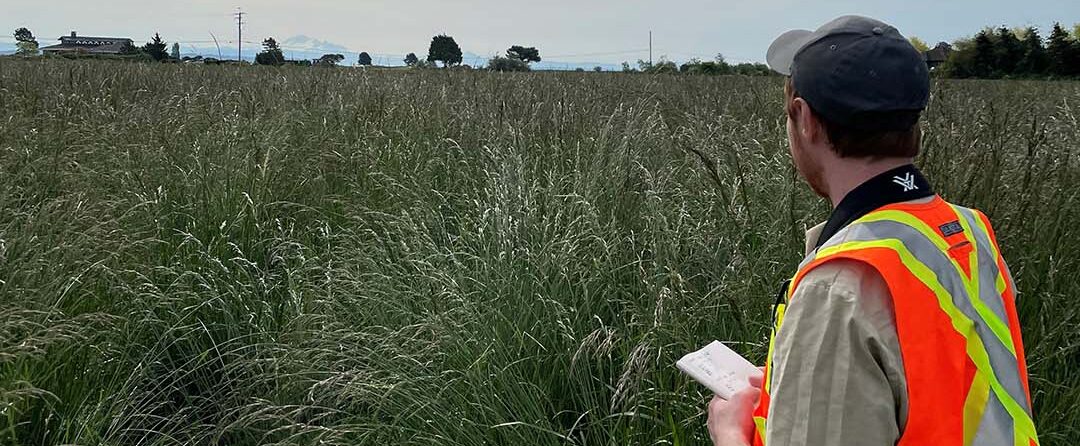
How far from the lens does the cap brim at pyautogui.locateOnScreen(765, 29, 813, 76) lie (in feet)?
4.00

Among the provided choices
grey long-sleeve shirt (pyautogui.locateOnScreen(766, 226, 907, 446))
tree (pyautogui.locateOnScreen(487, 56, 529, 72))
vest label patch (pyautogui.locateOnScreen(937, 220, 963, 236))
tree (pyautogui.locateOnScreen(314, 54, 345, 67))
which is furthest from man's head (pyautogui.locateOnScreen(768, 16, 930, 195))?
tree (pyautogui.locateOnScreen(314, 54, 345, 67))

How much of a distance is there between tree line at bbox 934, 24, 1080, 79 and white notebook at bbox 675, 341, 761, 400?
27379 mm

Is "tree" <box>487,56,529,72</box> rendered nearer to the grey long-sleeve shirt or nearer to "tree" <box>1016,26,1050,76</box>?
the grey long-sleeve shirt

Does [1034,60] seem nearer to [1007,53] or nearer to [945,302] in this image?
[1007,53]

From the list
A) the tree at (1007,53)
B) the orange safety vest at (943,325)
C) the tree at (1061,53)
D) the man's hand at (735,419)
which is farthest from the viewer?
the tree at (1007,53)

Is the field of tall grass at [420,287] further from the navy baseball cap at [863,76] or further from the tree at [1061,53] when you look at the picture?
the tree at [1061,53]

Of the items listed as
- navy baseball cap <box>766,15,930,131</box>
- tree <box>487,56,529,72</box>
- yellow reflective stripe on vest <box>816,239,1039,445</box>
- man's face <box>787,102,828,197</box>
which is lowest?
yellow reflective stripe on vest <box>816,239,1039,445</box>

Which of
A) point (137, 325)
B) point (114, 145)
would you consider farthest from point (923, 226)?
point (114, 145)

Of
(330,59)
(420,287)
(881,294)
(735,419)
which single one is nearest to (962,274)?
(881,294)

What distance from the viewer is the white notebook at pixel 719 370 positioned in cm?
126

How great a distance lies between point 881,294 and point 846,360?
0.27 ft

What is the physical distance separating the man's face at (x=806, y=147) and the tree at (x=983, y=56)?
28.9 metres

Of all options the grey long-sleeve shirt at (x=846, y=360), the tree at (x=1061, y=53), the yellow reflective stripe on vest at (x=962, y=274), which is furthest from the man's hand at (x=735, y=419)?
the tree at (x=1061, y=53)

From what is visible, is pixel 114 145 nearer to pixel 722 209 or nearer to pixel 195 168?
pixel 195 168
